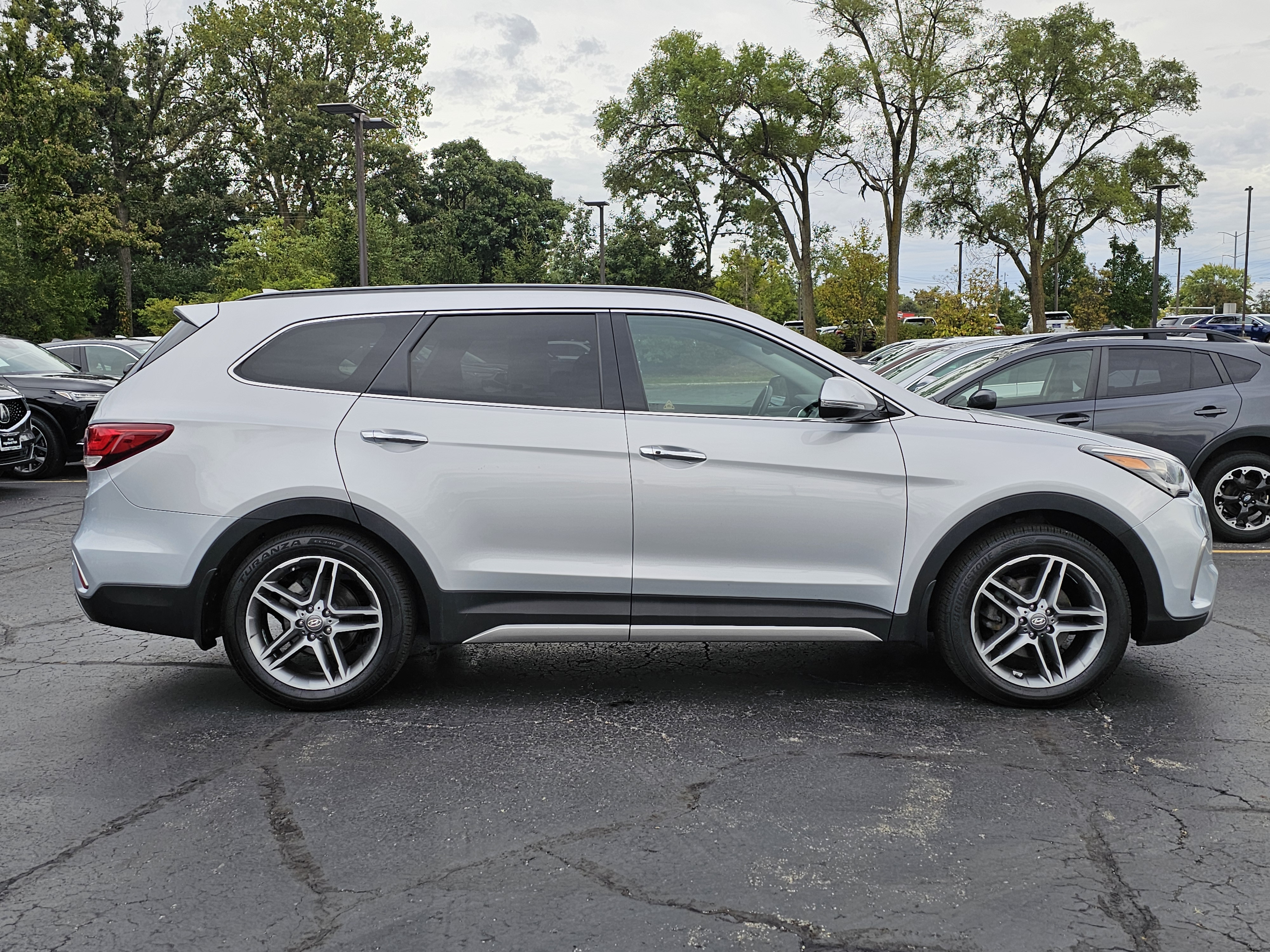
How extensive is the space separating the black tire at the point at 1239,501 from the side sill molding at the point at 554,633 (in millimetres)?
6125

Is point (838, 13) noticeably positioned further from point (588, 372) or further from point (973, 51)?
point (588, 372)

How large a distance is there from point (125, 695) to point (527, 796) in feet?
7.37

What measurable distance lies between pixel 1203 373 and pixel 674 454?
20.3ft

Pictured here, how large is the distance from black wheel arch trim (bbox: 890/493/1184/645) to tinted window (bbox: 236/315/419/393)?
2396 millimetres

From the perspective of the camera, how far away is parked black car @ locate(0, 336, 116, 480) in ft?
42.6

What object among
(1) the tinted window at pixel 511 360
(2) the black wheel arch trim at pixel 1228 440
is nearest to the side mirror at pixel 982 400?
(2) the black wheel arch trim at pixel 1228 440

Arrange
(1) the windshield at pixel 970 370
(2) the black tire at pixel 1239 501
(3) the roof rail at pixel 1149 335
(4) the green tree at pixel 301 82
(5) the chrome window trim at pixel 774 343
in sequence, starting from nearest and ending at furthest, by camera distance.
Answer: (5) the chrome window trim at pixel 774 343
(2) the black tire at pixel 1239 501
(3) the roof rail at pixel 1149 335
(1) the windshield at pixel 970 370
(4) the green tree at pixel 301 82

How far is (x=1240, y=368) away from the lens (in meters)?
8.73

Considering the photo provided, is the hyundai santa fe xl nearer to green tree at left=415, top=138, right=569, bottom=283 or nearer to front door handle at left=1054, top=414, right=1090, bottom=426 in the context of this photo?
front door handle at left=1054, top=414, right=1090, bottom=426

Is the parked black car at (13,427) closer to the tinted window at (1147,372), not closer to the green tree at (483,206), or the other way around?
the tinted window at (1147,372)

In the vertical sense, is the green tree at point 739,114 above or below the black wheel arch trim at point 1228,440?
above

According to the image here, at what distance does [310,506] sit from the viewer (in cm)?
443

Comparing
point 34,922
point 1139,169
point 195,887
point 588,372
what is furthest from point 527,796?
point 1139,169

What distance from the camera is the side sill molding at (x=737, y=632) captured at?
4492 millimetres
